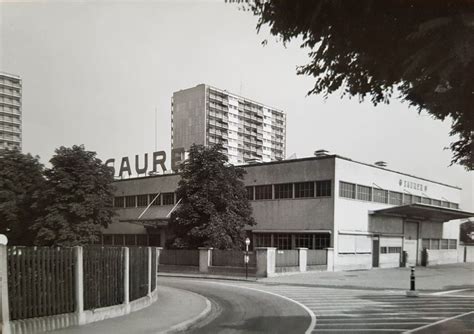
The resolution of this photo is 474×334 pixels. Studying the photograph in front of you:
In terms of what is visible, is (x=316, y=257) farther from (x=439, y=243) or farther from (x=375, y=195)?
(x=439, y=243)

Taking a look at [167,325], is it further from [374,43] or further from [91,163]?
[91,163]

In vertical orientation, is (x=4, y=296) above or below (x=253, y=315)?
above

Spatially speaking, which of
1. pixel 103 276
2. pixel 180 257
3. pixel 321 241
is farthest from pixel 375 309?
pixel 180 257

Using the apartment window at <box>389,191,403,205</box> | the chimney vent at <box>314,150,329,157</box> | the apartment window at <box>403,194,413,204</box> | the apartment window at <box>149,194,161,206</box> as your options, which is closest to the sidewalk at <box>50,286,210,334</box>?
the chimney vent at <box>314,150,329,157</box>

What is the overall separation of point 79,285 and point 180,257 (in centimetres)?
2440

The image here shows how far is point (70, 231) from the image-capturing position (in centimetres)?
3644

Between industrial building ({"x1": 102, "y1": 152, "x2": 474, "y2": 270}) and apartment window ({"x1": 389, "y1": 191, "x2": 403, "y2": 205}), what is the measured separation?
84 mm

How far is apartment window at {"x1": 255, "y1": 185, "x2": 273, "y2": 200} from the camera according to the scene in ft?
125

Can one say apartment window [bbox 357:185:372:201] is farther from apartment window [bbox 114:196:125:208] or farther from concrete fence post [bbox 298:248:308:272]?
apartment window [bbox 114:196:125:208]

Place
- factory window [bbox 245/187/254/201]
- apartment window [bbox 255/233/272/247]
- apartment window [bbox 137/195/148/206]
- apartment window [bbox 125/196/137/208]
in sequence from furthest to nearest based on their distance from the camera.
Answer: apartment window [bbox 125/196/137/208], apartment window [bbox 137/195/148/206], factory window [bbox 245/187/254/201], apartment window [bbox 255/233/272/247]

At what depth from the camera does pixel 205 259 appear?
107 feet

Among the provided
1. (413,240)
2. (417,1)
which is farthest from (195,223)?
(417,1)

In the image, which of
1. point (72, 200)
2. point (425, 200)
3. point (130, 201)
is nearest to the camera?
point (72, 200)

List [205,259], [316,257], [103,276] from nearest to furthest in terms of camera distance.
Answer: [103,276] → [316,257] → [205,259]
